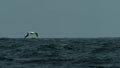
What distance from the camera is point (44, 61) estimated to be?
82.6 feet

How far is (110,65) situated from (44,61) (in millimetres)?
4140

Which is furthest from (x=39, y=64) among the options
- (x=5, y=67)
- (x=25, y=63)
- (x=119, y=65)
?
→ (x=119, y=65)

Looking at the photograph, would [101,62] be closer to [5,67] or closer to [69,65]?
[69,65]

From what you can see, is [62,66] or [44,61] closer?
[62,66]

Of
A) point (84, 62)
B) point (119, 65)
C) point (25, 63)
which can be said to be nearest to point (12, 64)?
point (25, 63)

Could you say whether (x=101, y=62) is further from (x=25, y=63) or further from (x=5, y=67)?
(x=5, y=67)

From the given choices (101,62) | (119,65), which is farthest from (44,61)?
(119,65)

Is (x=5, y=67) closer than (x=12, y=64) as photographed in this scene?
Yes

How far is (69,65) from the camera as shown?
22.8 m

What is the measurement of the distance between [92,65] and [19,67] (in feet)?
12.2

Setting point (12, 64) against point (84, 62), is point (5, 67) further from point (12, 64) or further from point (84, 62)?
point (84, 62)

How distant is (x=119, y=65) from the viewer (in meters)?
22.4

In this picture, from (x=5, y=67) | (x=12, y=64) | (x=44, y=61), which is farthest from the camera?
(x=44, y=61)

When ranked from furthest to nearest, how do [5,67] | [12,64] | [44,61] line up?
1. [44,61]
2. [12,64]
3. [5,67]
